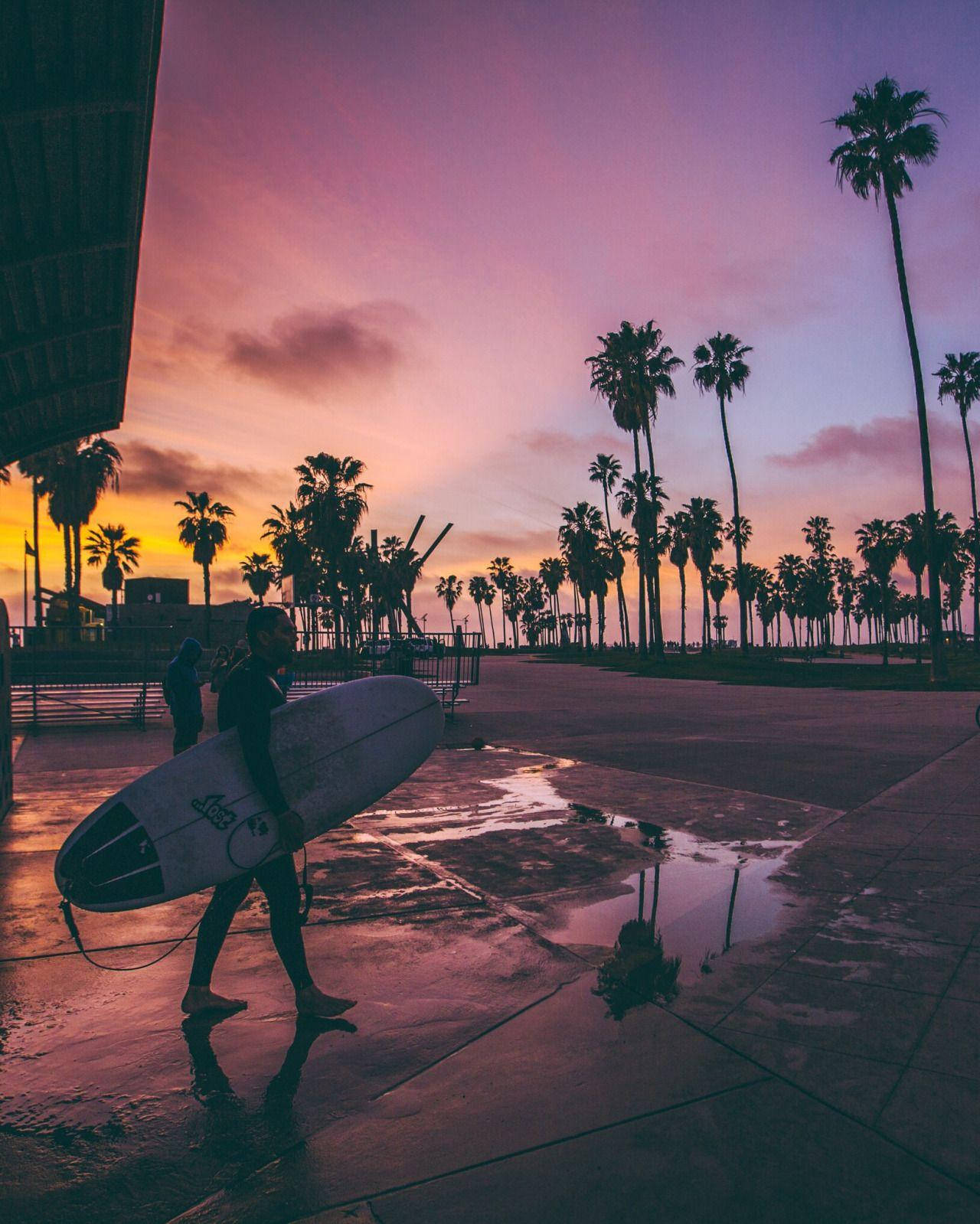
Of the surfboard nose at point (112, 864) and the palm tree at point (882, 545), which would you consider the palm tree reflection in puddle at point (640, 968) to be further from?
the palm tree at point (882, 545)

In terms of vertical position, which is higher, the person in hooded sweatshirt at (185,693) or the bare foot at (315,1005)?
the person in hooded sweatshirt at (185,693)

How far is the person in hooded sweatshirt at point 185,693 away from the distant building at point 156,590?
238 ft

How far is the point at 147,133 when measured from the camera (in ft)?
22.3

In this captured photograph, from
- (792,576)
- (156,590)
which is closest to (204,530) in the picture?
(156,590)

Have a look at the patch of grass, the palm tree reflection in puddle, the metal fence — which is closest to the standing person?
the palm tree reflection in puddle

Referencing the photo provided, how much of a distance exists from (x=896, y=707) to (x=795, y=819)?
15.1 metres

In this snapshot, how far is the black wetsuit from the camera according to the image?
3533mm

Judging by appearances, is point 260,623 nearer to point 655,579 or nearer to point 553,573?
point 655,579

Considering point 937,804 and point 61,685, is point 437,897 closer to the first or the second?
point 937,804

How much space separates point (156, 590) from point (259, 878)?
81028mm

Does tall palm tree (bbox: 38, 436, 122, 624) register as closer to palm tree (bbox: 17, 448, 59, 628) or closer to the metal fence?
palm tree (bbox: 17, 448, 59, 628)

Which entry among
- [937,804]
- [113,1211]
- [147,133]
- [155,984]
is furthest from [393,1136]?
[147,133]

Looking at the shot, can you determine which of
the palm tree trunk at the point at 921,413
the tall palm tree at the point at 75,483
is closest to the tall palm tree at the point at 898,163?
the palm tree trunk at the point at 921,413

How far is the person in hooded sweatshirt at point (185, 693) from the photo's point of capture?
9141mm
